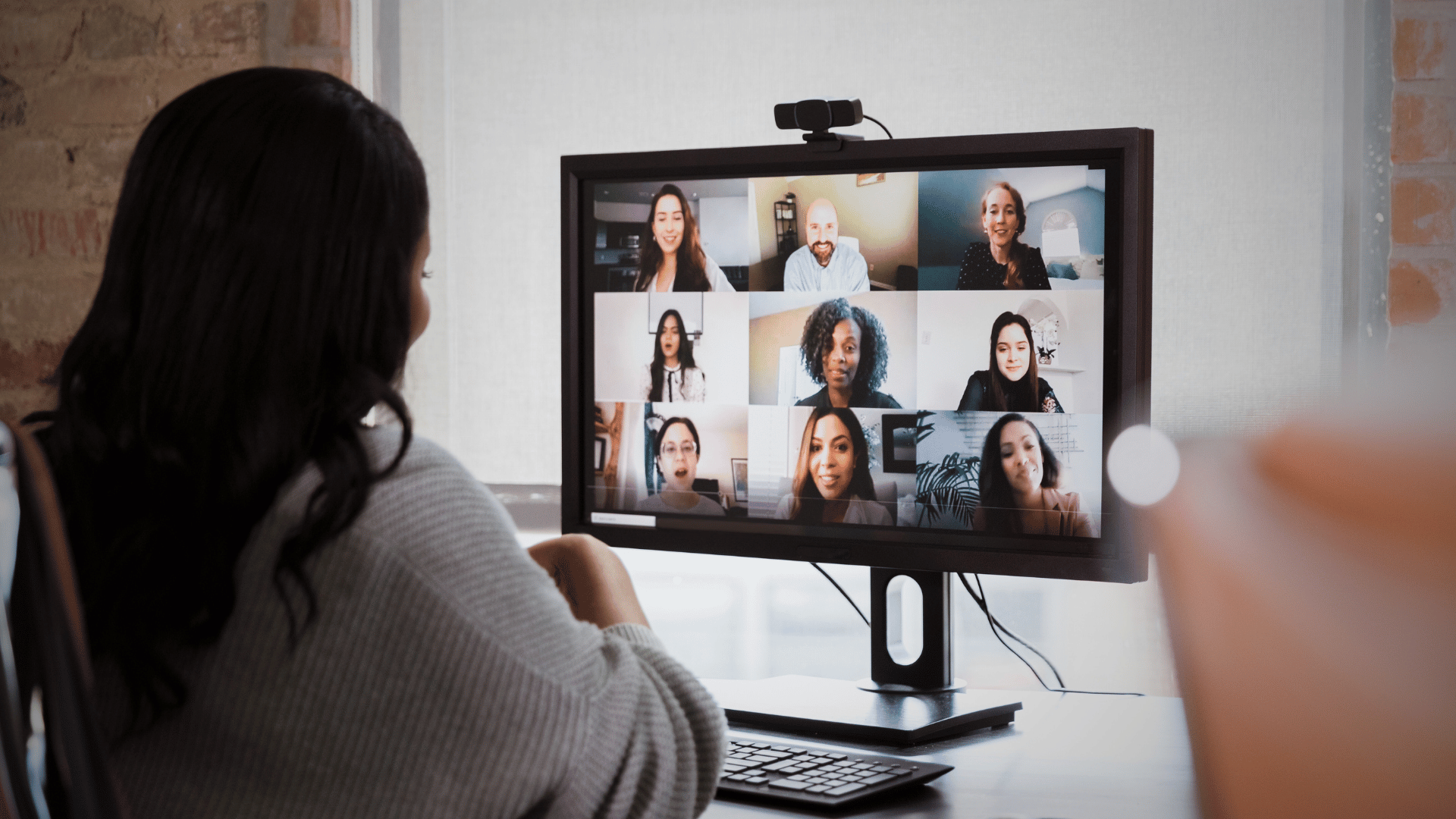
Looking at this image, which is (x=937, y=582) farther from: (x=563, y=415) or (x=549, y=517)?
(x=549, y=517)

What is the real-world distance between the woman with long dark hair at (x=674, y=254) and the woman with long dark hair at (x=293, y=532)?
49 cm

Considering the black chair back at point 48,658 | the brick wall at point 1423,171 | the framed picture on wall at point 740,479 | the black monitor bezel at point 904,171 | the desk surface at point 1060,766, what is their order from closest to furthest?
1. the black chair back at point 48,658
2. the desk surface at point 1060,766
3. the black monitor bezel at point 904,171
4. the framed picture on wall at point 740,479
5. the brick wall at point 1423,171

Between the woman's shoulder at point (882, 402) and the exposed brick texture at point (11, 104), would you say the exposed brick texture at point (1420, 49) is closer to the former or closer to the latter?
the woman's shoulder at point (882, 402)

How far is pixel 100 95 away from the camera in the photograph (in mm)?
1609

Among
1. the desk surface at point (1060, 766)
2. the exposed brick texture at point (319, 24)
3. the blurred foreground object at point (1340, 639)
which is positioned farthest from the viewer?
the exposed brick texture at point (319, 24)

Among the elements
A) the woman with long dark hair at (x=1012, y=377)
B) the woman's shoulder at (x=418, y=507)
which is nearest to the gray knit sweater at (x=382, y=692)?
the woman's shoulder at (x=418, y=507)

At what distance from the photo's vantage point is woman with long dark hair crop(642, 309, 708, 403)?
121 cm

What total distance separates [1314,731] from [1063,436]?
2.77ft

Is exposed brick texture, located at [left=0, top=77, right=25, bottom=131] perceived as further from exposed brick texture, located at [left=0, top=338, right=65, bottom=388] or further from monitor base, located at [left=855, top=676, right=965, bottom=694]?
monitor base, located at [left=855, top=676, right=965, bottom=694]

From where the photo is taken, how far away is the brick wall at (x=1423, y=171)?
1305 millimetres

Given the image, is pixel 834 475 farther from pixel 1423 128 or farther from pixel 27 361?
pixel 27 361

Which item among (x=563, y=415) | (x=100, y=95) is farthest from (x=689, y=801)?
(x=100, y=95)

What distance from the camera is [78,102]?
1615 mm

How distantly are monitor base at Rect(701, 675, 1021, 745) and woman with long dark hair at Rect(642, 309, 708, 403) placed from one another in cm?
30
